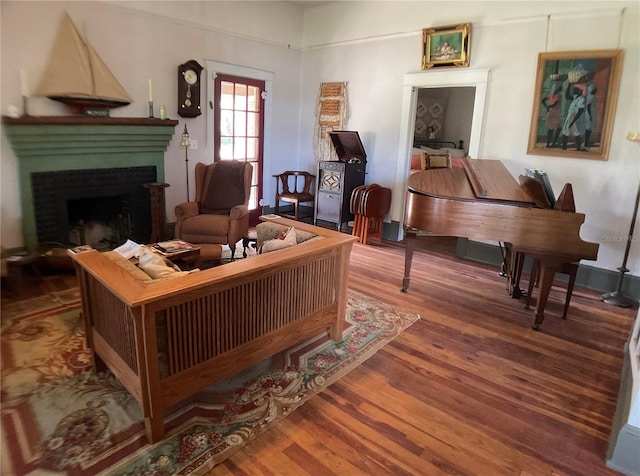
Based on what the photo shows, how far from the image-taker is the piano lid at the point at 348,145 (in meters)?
5.56

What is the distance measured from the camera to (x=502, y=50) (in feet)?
14.4

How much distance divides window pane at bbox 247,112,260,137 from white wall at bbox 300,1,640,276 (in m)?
1.16

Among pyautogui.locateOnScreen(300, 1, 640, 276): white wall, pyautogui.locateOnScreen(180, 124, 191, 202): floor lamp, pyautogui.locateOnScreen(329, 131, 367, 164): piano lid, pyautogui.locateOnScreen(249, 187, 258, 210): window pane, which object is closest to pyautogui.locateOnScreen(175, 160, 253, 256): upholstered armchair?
pyautogui.locateOnScreen(180, 124, 191, 202): floor lamp

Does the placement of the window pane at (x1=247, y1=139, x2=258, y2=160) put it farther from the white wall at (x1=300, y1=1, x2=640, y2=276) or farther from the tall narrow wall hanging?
the white wall at (x1=300, y1=1, x2=640, y2=276)

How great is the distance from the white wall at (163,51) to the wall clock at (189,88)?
79 millimetres

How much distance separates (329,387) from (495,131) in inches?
137

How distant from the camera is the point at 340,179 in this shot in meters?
5.47

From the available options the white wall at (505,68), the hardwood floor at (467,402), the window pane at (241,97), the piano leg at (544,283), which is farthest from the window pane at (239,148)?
the piano leg at (544,283)

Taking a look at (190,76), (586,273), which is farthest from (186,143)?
(586,273)

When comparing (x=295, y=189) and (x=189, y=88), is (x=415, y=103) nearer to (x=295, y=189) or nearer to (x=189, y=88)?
(x=295, y=189)

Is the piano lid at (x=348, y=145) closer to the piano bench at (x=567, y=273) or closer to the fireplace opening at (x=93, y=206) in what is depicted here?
the fireplace opening at (x=93, y=206)

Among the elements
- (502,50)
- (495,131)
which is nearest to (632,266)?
(495,131)

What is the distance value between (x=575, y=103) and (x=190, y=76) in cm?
415

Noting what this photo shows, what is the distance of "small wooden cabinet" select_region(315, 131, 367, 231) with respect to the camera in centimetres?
547
